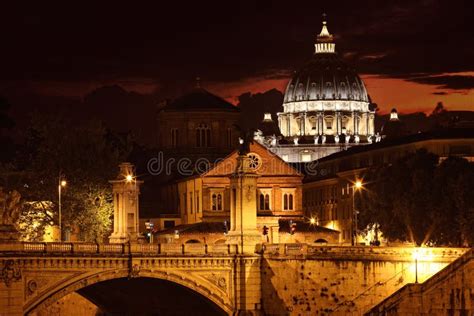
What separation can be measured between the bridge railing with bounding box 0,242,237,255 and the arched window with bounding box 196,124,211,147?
62872 millimetres

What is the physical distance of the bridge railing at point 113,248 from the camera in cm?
9831

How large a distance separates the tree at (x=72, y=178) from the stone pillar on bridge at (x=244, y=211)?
22064 millimetres

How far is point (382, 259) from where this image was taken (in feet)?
332

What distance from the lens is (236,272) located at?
105000 mm

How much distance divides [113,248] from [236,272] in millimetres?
6959

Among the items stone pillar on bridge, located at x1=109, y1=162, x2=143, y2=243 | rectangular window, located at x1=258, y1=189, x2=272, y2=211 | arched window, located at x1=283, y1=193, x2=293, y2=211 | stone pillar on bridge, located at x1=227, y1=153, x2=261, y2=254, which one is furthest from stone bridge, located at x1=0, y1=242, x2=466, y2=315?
arched window, located at x1=283, y1=193, x2=293, y2=211

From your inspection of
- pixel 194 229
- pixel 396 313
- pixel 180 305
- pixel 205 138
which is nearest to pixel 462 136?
pixel 205 138

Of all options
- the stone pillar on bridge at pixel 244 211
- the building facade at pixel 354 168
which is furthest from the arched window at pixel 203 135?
the stone pillar on bridge at pixel 244 211

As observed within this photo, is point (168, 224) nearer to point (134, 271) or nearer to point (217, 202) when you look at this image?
point (217, 202)

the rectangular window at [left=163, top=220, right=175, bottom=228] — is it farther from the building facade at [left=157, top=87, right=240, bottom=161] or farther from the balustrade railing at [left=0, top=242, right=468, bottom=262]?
the balustrade railing at [left=0, top=242, right=468, bottom=262]

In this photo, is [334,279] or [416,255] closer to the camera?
[416,255]

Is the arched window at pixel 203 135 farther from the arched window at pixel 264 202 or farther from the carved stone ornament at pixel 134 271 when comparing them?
the carved stone ornament at pixel 134 271

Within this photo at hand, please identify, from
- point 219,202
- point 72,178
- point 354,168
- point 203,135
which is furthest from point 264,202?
point 354,168

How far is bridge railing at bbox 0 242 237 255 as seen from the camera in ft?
323
